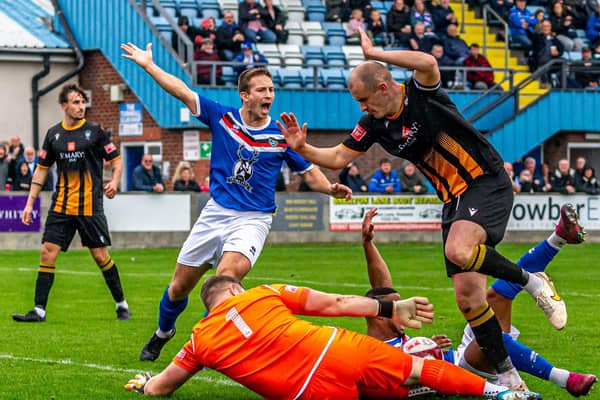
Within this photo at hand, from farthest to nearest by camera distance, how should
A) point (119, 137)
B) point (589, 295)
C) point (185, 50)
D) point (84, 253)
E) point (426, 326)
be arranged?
point (119, 137), point (185, 50), point (84, 253), point (589, 295), point (426, 326)

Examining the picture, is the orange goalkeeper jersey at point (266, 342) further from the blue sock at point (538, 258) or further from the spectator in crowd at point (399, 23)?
the spectator in crowd at point (399, 23)

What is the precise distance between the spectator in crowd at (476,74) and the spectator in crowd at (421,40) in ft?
3.09

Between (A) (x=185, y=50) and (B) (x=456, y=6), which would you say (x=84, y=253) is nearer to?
(A) (x=185, y=50)

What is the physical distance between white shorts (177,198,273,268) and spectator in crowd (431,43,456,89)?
814 inches

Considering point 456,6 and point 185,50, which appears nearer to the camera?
point 185,50

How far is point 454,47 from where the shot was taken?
30828mm

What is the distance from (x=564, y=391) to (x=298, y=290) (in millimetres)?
2186

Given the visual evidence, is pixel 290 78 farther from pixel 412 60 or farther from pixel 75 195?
pixel 412 60

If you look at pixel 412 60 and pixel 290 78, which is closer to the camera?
pixel 412 60

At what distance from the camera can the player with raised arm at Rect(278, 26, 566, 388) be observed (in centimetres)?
803

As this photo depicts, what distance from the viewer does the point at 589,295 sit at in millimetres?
15430

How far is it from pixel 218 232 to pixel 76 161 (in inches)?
144

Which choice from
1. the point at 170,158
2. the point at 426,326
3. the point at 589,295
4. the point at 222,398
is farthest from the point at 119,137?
the point at 222,398

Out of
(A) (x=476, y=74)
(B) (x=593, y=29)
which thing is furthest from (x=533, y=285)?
(B) (x=593, y=29)
